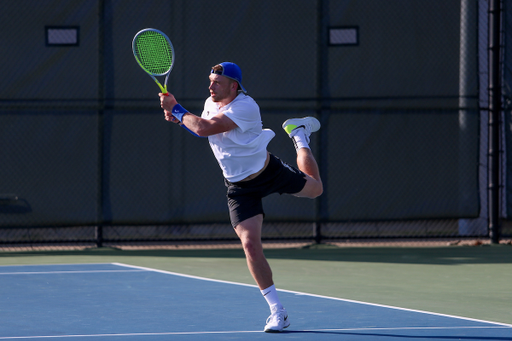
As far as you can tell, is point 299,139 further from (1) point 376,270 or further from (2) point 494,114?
(2) point 494,114

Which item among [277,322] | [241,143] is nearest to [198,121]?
[241,143]

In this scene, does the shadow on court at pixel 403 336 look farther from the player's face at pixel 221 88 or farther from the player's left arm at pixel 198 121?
the player's face at pixel 221 88

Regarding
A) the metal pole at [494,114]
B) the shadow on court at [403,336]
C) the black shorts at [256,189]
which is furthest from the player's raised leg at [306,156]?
the metal pole at [494,114]

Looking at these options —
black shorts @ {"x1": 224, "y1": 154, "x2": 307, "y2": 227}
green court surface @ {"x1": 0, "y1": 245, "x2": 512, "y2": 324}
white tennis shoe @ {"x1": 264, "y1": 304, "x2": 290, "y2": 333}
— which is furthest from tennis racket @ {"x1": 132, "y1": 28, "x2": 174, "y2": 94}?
green court surface @ {"x1": 0, "y1": 245, "x2": 512, "y2": 324}

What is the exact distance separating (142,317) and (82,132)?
5.02m

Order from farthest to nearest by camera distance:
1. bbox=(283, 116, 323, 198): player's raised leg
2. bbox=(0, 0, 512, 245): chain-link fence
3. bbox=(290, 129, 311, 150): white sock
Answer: bbox=(0, 0, 512, 245): chain-link fence < bbox=(290, 129, 311, 150): white sock < bbox=(283, 116, 323, 198): player's raised leg

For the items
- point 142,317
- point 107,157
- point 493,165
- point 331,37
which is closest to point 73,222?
point 107,157

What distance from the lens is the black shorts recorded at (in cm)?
524

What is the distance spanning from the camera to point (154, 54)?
579 cm

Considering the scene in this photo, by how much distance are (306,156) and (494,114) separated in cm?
564

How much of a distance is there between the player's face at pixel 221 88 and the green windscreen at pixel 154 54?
612 millimetres

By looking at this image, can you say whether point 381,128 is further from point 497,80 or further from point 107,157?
point 107,157

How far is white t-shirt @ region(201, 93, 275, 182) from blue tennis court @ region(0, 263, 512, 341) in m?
1.01

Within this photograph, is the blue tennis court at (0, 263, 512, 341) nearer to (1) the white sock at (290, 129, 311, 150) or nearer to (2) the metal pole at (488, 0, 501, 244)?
(1) the white sock at (290, 129, 311, 150)
